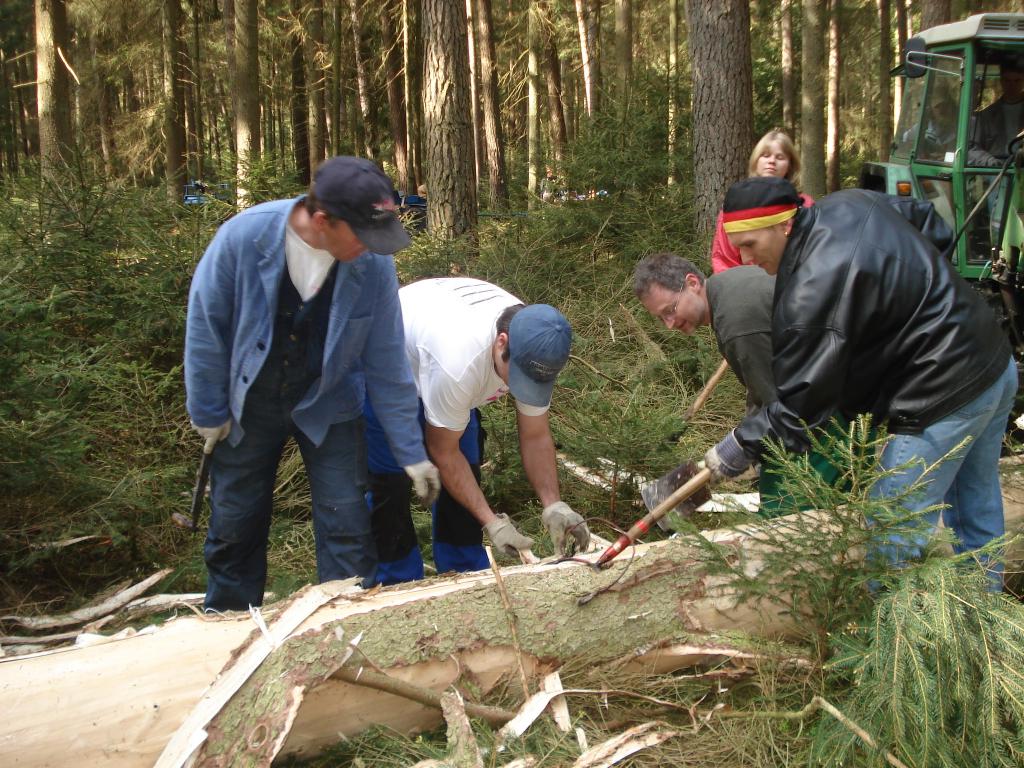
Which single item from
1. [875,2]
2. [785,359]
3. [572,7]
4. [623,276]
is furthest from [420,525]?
[875,2]

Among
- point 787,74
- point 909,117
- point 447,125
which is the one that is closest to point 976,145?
point 909,117

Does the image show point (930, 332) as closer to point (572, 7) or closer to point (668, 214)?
point (668, 214)

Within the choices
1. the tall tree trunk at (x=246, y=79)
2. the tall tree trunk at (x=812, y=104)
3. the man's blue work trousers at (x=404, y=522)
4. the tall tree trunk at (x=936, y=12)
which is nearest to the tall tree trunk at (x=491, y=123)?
the tall tree trunk at (x=246, y=79)

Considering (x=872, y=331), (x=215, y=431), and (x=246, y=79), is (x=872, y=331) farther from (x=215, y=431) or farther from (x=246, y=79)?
(x=246, y=79)

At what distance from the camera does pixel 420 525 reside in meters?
4.18

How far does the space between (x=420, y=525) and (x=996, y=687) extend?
275 cm

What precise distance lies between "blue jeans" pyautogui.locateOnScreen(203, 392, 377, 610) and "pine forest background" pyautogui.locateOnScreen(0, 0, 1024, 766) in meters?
0.69

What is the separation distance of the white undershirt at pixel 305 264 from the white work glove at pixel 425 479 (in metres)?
0.76

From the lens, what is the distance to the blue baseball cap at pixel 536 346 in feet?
9.05

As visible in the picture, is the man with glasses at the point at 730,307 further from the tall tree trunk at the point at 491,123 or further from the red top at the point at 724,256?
the tall tree trunk at the point at 491,123

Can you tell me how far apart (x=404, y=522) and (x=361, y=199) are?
62.6 inches

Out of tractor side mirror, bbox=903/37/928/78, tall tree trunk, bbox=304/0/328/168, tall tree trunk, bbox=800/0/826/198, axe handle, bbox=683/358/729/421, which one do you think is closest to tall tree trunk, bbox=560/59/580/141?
tall tree trunk, bbox=304/0/328/168

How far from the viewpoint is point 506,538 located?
122 inches

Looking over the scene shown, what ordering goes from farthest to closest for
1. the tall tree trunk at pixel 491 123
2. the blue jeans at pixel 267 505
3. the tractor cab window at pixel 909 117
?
the tall tree trunk at pixel 491 123, the tractor cab window at pixel 909 117, the blue jeans at pixel 267 505
